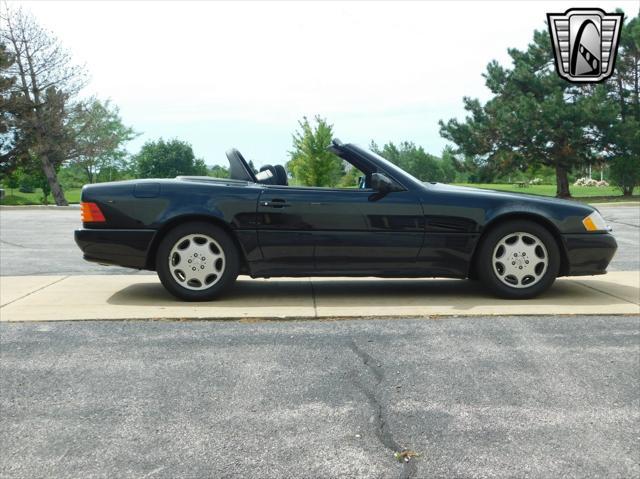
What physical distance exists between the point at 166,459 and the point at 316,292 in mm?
3927

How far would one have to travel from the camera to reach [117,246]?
613 centimetres

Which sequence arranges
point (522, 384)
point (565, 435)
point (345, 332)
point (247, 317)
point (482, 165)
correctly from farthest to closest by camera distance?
point (482, 165), point (247, 317), point (345, 332), point (522, 384), point (565, 435)

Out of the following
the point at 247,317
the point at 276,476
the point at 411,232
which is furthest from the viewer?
the point at 411,232

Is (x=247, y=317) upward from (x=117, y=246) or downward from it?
downward

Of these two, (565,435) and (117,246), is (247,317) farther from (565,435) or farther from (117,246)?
(565,435)

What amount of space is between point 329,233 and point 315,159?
3948 cm

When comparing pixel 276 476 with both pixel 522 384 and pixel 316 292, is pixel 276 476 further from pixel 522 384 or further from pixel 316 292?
pixel 316 292

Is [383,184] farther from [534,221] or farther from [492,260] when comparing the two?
[534,221]

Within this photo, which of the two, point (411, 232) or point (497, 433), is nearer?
point (497, 433)

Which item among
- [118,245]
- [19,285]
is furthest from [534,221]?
[19,285]

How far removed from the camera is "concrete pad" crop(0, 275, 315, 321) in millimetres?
5594

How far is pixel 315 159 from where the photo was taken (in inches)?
1779

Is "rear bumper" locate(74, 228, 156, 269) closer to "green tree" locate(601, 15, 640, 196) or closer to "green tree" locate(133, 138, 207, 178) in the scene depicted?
"green tree" locate(601, 15, 640, 196)

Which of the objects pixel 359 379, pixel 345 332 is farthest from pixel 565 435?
→ pixel 345 332
